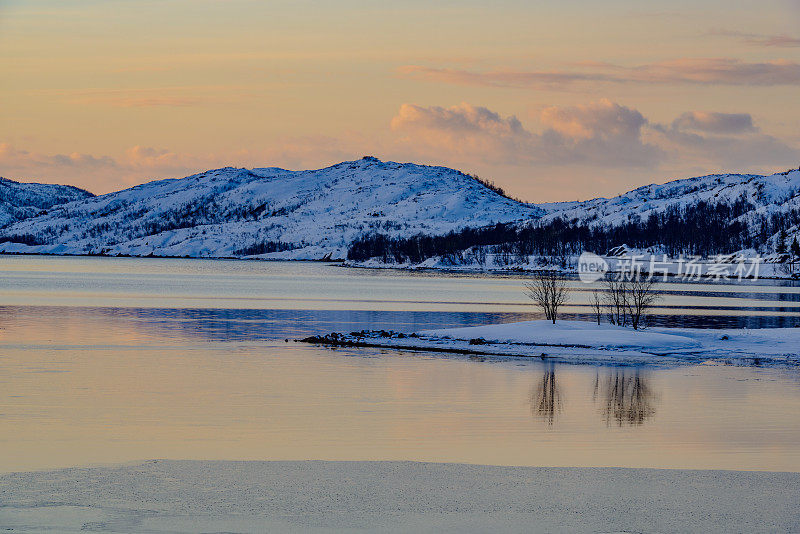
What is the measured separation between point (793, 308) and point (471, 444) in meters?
77.8

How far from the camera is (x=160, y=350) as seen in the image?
4359 centimetres

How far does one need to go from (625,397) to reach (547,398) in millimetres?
2703

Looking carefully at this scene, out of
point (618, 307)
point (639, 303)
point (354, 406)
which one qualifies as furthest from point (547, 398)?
point (618, 307)

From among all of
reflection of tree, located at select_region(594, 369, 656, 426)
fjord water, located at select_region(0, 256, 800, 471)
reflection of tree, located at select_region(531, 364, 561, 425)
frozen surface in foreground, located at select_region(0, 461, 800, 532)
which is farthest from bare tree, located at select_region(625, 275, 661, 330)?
frozen surface in foreground, located at select_region(0, 461, 800, 532)

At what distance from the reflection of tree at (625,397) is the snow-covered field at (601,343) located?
5.59 metres

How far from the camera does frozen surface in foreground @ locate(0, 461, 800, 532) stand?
52.2 ft

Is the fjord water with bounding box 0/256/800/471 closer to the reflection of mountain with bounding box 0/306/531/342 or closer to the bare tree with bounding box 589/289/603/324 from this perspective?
the reflection of mountain with bounding box 0/306/531/342

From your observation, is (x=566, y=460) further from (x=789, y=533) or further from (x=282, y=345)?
(x=282, y=345)

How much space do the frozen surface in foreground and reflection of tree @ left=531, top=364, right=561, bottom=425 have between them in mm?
7530

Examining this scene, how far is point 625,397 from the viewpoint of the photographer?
31.5 meters

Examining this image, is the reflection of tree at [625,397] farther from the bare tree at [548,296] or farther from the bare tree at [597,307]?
the bare tree at [597,307]

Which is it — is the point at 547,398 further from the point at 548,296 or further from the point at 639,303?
the point at 548,296

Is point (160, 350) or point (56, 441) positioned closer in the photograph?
point (56, 441)

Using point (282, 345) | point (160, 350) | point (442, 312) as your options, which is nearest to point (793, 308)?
point (442, 312)
